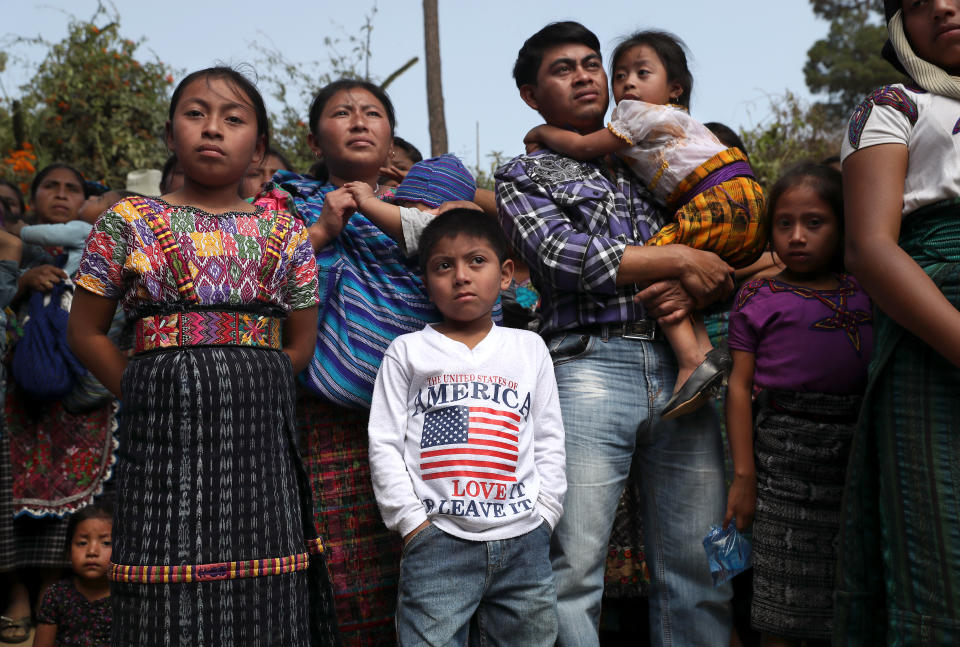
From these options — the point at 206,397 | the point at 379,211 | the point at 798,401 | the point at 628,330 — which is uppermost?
the point at 379,211

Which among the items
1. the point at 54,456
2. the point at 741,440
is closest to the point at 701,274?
the point at 741,440

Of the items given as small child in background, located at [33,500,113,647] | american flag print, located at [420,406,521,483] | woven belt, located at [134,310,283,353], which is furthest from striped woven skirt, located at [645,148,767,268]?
small child in background, located at [33,500,113,647]

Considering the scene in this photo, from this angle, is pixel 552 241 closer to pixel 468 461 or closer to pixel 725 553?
pixel 468 461

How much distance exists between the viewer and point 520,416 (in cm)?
246

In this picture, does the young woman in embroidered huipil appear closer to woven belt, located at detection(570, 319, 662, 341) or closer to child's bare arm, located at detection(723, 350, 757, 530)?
woven belt, located at detection(570, 319, 662, 341)

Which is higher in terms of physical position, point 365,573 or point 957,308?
point 957,308

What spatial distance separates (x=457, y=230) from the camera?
2.58 m

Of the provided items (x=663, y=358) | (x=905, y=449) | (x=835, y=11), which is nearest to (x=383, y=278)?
(x=663, y=358)

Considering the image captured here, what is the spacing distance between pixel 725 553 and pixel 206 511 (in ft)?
4.87

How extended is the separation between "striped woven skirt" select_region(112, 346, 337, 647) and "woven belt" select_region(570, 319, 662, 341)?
97 centimetres

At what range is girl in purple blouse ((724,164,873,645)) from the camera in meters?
2.54

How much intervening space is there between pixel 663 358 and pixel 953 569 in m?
1.00

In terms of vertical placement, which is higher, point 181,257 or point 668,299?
point 181,257

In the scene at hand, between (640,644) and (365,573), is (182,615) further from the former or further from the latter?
(640,644)
